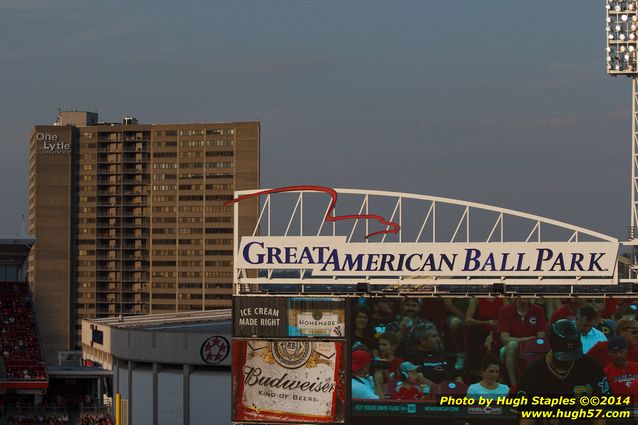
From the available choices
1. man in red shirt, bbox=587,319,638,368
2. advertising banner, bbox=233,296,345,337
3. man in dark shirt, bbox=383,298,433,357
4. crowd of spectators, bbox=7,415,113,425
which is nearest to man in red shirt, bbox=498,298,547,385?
man in red shirt, bbox=587,319,638,368

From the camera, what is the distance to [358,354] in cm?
5059

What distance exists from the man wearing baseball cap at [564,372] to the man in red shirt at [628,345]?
0.96 ft

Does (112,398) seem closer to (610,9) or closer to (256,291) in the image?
(256,291)

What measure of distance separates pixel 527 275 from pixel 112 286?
14239 cm

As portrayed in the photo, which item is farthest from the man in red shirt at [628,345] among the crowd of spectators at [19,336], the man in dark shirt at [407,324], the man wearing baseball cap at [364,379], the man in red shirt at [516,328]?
the crowd of spectators at [19,336]

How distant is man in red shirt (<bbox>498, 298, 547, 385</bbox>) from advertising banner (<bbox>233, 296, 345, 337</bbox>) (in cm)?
643

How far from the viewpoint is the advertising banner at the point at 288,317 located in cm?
5112

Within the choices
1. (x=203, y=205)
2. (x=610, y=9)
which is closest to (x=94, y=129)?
(x=203, y=205)

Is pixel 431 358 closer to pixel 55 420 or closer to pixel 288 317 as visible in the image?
pixel 288 317

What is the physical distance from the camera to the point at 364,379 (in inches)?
1984

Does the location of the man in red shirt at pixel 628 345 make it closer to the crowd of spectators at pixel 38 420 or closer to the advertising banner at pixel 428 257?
the advertising banner at pixel 428 257

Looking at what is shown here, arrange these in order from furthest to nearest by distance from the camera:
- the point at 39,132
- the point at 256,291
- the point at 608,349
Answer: the point at 39,132 → the point at 256,291 → the point at 608,349

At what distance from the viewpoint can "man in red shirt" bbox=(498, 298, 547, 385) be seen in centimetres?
4934

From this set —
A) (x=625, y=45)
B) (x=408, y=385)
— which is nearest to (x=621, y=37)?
(x=625, y=45)
